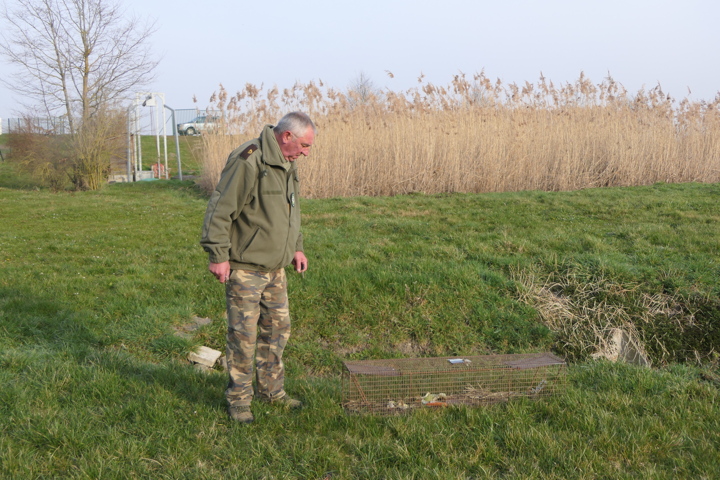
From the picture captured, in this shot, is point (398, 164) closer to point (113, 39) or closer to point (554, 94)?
point (554, 94)

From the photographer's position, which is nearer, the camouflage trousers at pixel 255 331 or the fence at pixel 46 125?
the camouflage trousers at pixel 255 331

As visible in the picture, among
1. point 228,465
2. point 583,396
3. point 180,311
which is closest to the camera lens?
point 228,465

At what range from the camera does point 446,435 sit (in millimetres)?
3701

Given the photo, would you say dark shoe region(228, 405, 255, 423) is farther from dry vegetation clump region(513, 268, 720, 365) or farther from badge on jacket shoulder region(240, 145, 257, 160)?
dry vegetation clump region(513, 268, 720, 365)

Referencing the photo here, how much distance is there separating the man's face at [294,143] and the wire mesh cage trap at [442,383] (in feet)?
4.87

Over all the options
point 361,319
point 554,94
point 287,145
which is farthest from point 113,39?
point 287,145

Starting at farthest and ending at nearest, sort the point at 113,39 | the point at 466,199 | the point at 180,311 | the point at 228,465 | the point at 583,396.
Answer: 1. the point at 113,39
2. the point at 466,199
3. the point at 180,311
4. the point at 583,396
5. the point at 228,465

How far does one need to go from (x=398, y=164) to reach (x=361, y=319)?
8.17m

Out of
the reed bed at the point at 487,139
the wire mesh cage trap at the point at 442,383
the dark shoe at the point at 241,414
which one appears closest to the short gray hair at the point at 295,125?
the wire mesh cage trap at the point at 442,383

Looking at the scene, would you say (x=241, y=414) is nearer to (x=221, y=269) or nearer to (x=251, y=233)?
(x=221, y=269)

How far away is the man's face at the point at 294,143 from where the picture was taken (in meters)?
3.85

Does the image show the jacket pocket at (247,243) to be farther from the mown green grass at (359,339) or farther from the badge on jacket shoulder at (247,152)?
the mown green grass at (359,339)

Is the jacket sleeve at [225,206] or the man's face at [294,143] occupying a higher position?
the man's face at [294,143]

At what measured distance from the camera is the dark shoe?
3.91 metres
